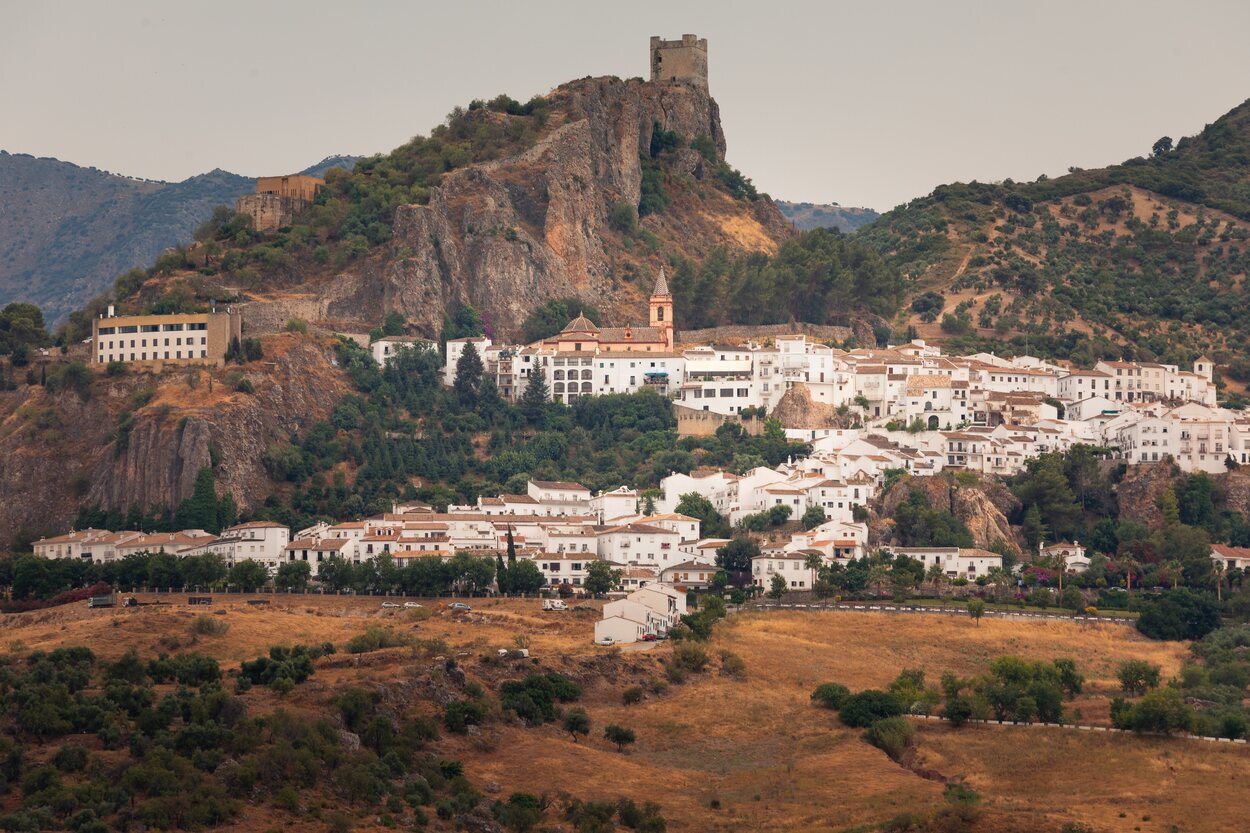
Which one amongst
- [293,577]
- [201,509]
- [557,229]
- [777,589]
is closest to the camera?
[777,589]

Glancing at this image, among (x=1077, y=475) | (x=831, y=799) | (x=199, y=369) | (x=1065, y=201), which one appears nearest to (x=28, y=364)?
(x=199, y=369)

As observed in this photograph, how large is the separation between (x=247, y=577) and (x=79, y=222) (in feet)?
363

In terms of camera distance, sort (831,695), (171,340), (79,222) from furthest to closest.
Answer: (79,222) → (171,340) → (831,695)

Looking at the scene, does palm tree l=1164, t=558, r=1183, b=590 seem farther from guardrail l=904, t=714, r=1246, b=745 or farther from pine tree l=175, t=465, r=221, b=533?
pine tree l=175, t=465, r=221, b=533

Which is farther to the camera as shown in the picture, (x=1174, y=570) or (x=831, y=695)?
(x=1174, y=570)

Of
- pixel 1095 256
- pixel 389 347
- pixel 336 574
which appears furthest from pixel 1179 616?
pixel 1095 256

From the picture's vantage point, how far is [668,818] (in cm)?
6169

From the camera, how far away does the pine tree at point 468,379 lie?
106812 millimetres

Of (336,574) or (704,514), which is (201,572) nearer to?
(336,574)

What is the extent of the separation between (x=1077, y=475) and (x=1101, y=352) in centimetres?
2720

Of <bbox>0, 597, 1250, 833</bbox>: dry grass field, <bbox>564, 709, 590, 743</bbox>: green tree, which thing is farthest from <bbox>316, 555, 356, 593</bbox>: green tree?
<bbox>564, 709, 590, 743</bbox>: green tree

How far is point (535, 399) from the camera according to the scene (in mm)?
106250

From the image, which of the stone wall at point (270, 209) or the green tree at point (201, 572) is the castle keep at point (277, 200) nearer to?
the stone wall at point (270, 209)

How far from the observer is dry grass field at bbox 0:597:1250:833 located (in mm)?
62812
